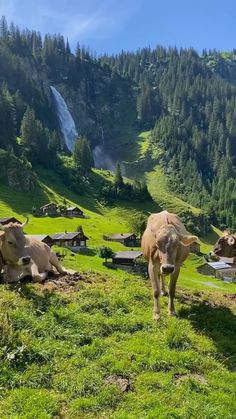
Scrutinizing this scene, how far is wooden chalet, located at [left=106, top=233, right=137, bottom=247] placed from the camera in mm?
120312

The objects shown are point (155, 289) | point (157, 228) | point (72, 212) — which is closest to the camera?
point (155, 289)

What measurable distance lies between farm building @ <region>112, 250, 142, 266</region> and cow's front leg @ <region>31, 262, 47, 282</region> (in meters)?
72.2

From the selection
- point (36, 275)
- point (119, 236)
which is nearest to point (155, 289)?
point (36, 275)

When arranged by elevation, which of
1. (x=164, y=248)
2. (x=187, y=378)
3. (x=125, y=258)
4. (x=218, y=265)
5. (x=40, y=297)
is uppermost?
(x=164, y=248)

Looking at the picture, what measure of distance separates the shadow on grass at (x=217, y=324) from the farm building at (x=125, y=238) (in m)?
104

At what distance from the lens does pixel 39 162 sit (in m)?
186

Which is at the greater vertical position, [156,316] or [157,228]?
[157,228]

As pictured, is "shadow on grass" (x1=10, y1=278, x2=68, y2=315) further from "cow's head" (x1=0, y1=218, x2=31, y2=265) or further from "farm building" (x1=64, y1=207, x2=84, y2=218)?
"farm building" (x1=64, y1=207, x2=84, y2=218)

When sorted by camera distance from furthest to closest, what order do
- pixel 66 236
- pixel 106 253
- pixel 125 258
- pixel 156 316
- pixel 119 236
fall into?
1. pixel 119 236
2. pixel 66 236
3. pixel 106 253
4. pixel 125 258
5. pixel 156 316

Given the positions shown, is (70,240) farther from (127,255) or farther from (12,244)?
(12,244)

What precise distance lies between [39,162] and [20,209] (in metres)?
50.5

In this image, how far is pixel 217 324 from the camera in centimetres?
1414

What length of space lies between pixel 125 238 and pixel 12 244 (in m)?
107

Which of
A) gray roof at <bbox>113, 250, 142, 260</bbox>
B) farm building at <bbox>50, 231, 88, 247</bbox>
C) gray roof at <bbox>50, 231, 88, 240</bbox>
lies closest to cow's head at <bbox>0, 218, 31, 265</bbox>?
gray roof at <bbox>113, 250, 142, 260</bbox>
